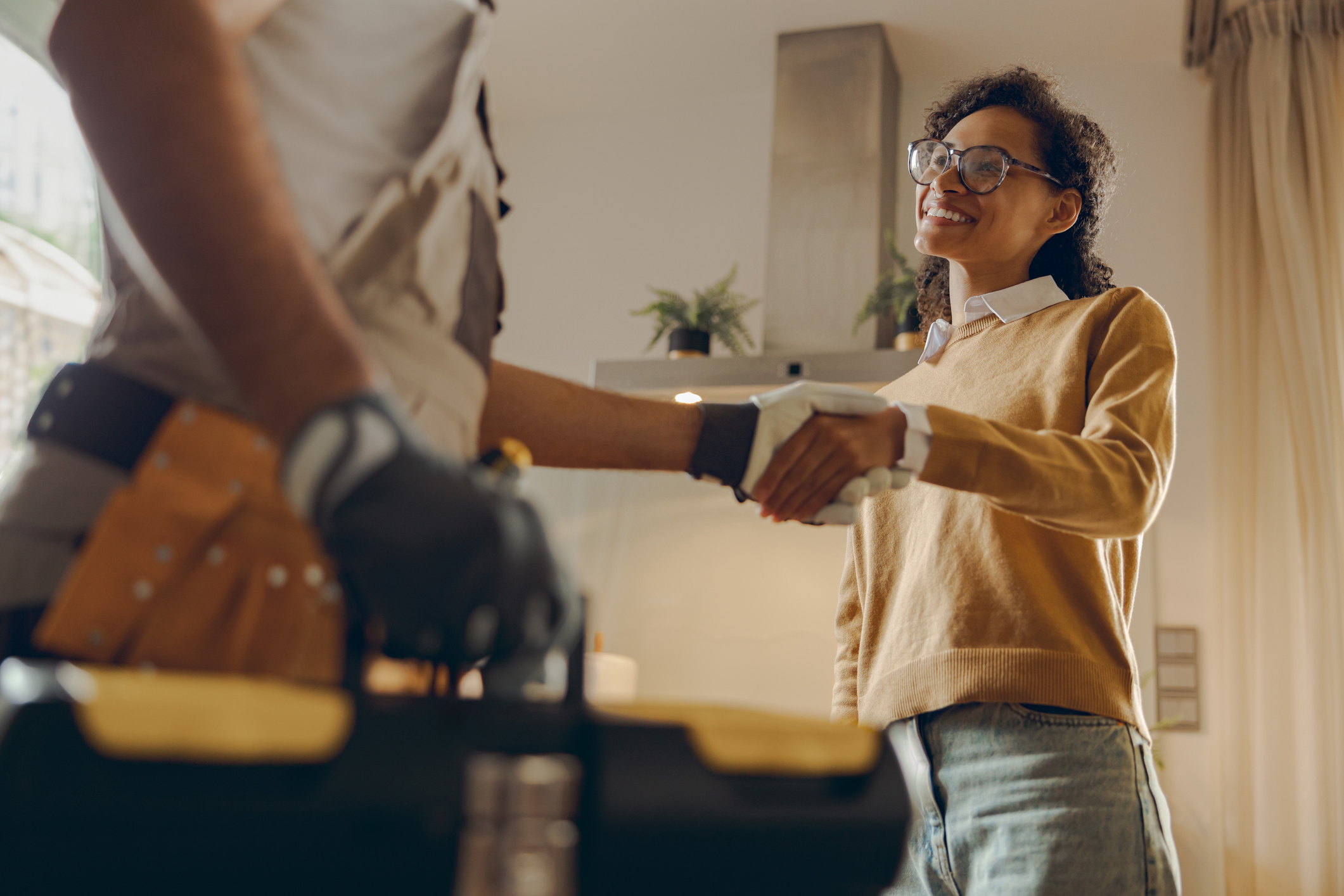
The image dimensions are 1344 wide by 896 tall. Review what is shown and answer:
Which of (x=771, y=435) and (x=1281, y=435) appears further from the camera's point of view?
(x=1281, y=435)

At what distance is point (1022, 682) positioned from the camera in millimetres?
1088

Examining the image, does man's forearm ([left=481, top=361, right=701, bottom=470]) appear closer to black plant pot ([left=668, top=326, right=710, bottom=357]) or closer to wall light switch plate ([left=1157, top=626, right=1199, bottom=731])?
black plant pot ([left=668, top=326, right=710, bottom=357])

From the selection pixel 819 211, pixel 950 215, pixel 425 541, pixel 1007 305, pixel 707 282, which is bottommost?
pixel 425 541

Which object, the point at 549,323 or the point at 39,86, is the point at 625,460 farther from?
the point at 549,323

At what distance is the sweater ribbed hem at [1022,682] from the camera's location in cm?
109

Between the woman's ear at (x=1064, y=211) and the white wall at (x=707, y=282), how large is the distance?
1.90 m

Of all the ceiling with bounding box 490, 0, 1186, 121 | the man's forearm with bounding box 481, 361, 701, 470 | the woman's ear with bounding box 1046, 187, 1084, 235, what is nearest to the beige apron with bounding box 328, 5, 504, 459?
the man's forearm with bounding box 481, 361, 701, 470

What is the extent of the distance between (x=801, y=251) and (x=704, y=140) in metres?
0.87

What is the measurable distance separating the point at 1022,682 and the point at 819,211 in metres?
2.37

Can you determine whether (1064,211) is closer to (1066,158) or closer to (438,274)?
(1066,158)

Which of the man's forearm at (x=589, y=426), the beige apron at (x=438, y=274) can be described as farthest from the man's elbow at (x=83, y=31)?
the man's forearm at (x=589, y=426)

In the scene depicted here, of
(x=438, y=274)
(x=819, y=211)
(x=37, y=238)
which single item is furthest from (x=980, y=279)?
(x=37, y=238)

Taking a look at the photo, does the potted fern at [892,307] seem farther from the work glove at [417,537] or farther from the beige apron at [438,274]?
the work glove at [417,537]

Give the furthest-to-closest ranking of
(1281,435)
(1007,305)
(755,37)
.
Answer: (755,37), (1281,435), (1007,305)
